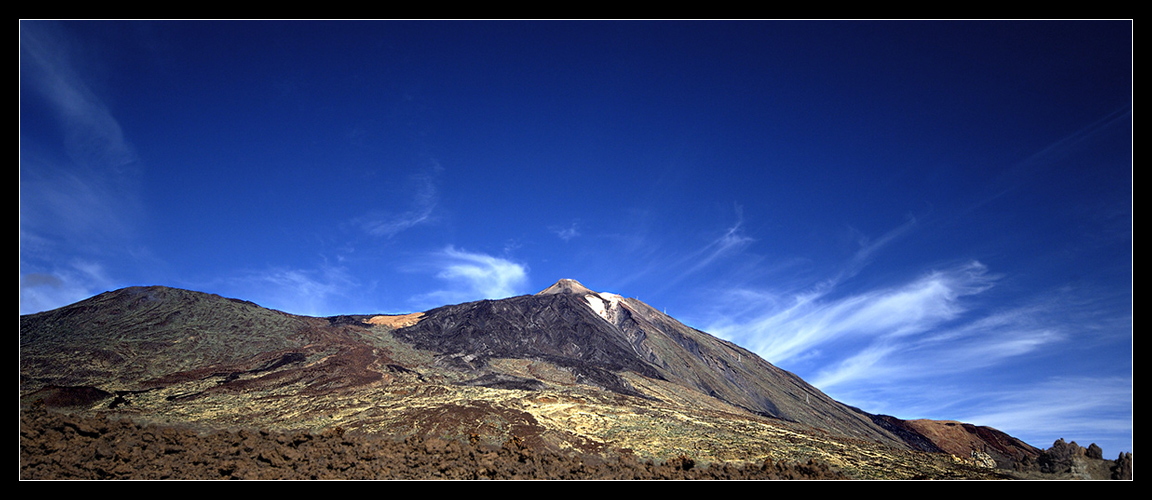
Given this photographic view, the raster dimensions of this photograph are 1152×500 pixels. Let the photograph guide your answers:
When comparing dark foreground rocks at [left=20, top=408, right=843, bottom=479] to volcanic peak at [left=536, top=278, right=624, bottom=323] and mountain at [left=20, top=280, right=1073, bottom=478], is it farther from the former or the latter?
volcanic peak at [left=536, top=278, right=624, bottom=323]

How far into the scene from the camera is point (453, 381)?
32594 mm

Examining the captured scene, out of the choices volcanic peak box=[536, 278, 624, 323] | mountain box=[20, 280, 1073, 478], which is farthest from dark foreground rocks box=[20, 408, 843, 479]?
volcanic peak box=[536, 278, 624, 323]

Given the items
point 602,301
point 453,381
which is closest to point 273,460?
point 453,381

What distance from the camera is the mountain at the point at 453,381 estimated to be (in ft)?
71.7

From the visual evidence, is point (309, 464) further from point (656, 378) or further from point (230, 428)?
point (656, 378)

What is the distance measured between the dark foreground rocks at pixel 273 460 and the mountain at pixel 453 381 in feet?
12.9

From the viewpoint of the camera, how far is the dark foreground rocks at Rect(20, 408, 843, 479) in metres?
13.9

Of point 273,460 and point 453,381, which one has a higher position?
point 453,381

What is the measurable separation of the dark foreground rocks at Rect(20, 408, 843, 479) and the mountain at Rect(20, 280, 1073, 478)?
393 cm

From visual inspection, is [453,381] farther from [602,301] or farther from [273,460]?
[602,301]

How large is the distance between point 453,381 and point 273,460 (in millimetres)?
18345

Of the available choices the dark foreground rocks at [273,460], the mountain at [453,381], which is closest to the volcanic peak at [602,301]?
the mountain at [453,381]
